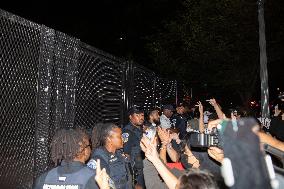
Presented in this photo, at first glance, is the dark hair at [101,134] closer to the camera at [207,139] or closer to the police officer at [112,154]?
the police officer at [112,154]

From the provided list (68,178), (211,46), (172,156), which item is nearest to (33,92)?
(68,178)

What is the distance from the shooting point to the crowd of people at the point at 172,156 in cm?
182

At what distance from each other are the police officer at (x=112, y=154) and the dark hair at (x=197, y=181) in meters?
1.99

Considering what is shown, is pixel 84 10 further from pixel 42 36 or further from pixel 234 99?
pixel 42 36

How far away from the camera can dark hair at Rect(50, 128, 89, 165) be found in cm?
352

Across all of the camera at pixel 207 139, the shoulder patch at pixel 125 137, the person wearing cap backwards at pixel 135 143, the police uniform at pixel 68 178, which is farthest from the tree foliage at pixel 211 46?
the police uniform at pixel 68 178

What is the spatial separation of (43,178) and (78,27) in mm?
19849

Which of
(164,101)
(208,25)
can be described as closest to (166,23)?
(208,25)

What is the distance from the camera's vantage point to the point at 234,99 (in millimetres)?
29219

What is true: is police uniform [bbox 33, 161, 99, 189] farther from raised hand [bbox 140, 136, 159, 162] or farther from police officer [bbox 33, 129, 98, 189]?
raised hand [bbox 140, 136, 159, 162]

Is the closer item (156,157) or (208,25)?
(156,157)

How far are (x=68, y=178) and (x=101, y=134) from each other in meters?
1.54

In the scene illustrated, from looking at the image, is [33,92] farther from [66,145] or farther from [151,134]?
[151,134]

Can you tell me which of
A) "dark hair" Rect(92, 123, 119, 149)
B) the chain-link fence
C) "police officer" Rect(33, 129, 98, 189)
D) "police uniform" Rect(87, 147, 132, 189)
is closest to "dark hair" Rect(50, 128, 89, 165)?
"police officer" Rect(33, 129, 98, 189)
